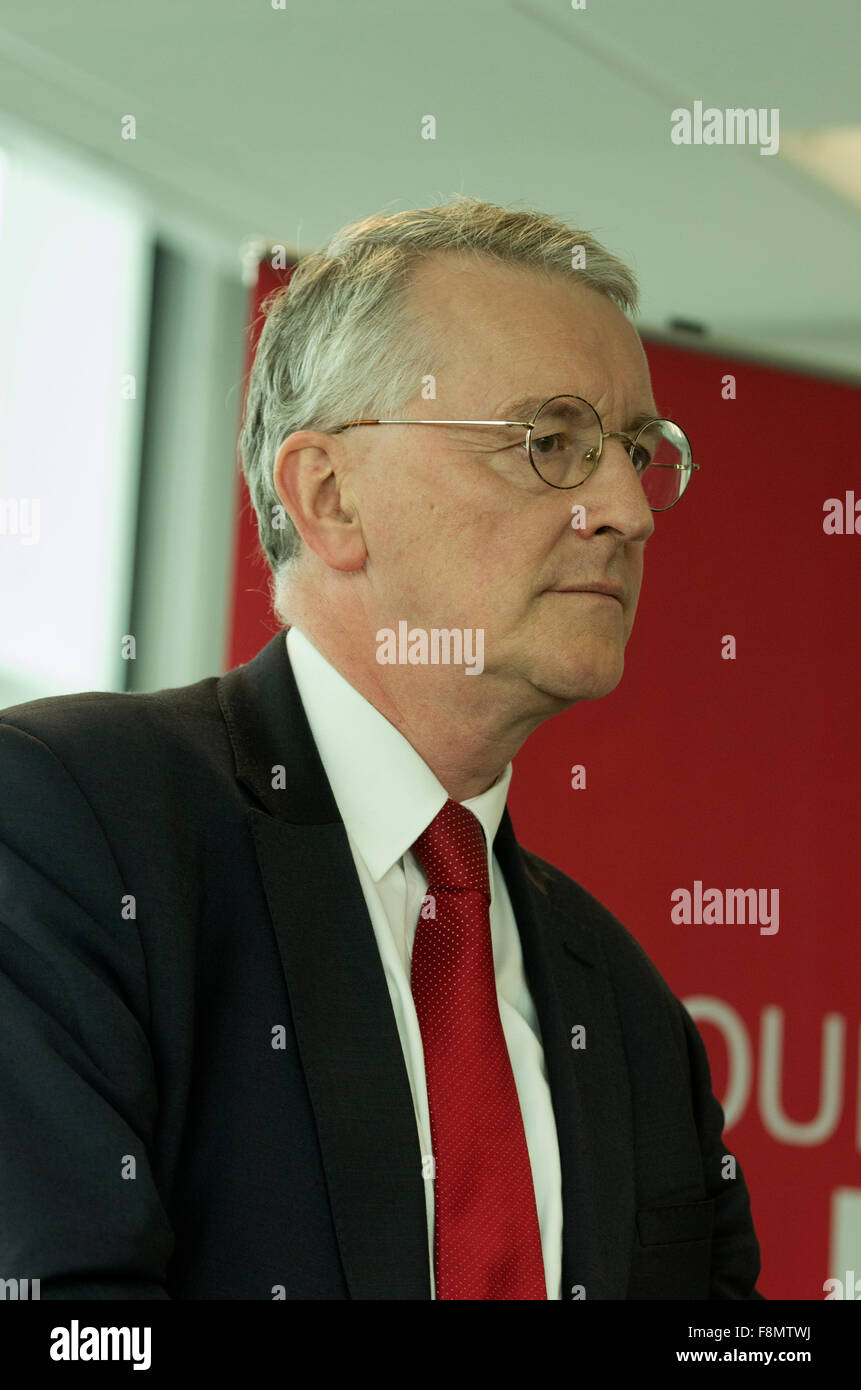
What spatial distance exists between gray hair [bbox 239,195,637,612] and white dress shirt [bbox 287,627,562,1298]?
261 millimetres

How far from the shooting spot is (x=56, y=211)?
12.0ft

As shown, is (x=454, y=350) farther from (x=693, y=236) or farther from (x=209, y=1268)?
(x=693, y=236)

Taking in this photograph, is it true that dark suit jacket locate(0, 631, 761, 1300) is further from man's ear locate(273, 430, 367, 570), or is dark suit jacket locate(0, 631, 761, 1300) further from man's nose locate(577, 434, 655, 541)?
man's nose locate(577, 434, 655, 541)

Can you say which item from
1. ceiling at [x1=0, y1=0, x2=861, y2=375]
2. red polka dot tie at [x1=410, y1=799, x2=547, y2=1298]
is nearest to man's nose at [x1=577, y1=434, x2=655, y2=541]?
red polka dot tie at [x1=410, y1=799, x2=547, y2=1298]

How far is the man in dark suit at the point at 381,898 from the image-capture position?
133 centimetres

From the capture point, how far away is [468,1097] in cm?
152

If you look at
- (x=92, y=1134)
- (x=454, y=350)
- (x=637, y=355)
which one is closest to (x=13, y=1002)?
(x=92, y=1134)

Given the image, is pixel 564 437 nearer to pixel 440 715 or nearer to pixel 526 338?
pixel 526 338

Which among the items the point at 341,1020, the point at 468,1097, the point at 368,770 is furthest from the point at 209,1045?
the point at 368,770

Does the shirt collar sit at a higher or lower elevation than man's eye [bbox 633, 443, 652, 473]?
lower

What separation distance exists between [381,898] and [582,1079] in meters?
0.30

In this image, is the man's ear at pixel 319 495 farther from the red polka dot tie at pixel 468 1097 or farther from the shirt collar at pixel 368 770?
the red polka dot tie at pixel 468 1097

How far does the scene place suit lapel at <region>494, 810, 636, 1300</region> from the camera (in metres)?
1.57

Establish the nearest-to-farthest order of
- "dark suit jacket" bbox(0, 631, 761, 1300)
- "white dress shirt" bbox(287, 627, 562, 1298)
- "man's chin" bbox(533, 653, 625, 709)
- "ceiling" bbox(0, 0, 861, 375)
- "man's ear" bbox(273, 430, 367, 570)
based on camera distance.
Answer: "dark suit jacket" bbox(0, 631, 761, 1300)
"white dress shirt" bbox(287, 627, 562, 1298)
"man's chin" bbox(533, 653, 625, 709)
"man's ear" bbox(273, 430, 367, 570)
"ceiling" bbox(0, 0, 861, 375)
